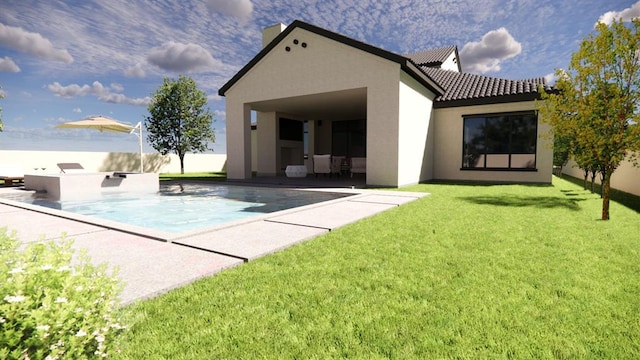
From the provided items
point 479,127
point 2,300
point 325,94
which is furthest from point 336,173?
point 2,300

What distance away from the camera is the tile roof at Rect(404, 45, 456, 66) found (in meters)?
24.7

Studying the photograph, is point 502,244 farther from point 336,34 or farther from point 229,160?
point 229,160

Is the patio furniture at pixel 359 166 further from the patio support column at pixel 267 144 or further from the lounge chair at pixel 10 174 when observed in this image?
the lounge chair at pixel 10 174

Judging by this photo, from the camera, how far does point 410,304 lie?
2.61 metres

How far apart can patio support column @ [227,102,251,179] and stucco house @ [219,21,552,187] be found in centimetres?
6

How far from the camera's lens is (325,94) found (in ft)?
49.0

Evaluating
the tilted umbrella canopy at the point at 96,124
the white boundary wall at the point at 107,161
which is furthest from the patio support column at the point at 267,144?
the white boundary wall at the point at 107,161

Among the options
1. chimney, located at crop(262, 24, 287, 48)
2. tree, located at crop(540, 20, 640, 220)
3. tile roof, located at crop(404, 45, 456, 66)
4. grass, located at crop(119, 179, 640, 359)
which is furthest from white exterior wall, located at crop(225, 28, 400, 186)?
tile roof, located at crop(404, 45, 456, 66)

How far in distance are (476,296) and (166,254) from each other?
3.42 metres

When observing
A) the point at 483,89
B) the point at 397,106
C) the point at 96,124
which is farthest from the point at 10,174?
the point at 483,89

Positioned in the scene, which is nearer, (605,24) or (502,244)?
(502,244)

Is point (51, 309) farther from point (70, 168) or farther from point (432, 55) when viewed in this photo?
point (432, 55)

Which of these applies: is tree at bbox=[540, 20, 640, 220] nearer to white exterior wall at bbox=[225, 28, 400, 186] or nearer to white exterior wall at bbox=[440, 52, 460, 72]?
white exterior wall at bbox=[225, 28, 400, 186]

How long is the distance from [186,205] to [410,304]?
29.8ft
